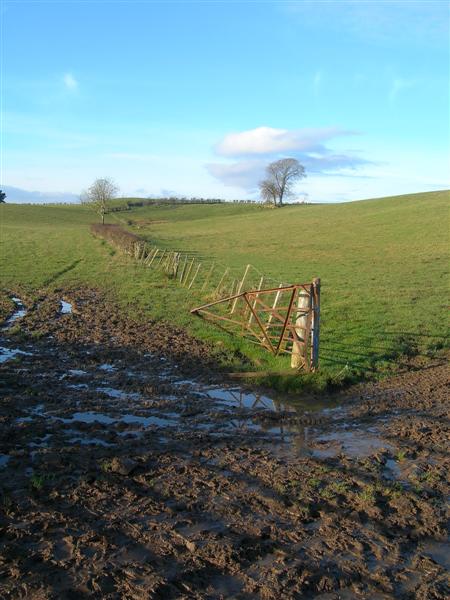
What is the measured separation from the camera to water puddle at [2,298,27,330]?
1767 cm

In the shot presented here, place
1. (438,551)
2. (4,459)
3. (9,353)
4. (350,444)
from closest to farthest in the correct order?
(438,551) < (4,459) < (350,444) < (9,353)

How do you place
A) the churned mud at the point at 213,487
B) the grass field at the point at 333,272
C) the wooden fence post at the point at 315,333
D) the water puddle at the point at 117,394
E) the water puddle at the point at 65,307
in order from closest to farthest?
1. the churned mud at the point at 213,487
2. the water puddle at the point at 117,394
3. the wooden fence post at the point at 315,333
4. the grass field at the point at 333,272
5. the water puddle at the point at 65,307

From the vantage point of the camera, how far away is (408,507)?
273 inches

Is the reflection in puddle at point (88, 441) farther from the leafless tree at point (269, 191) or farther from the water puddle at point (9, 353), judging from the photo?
the leafless tree at point (269, 191)

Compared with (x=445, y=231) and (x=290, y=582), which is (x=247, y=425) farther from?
(x=445, y=231)

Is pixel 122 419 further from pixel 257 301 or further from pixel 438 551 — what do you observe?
pixel 257 301

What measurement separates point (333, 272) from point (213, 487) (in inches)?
1039

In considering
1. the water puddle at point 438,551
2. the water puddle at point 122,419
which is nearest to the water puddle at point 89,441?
the water puddle at point 122,419

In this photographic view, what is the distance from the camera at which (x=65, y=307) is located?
21.5m

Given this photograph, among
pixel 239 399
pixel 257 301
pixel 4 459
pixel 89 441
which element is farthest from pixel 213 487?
pixel 257 301

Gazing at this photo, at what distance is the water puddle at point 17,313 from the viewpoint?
17.7m

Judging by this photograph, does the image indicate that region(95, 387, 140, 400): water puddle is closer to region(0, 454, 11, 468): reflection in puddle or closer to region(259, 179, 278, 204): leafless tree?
region(0, 454, 11, 468): reflection in puddle

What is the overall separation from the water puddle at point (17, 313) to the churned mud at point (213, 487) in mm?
5047

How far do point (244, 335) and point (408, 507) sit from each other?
10.0m
